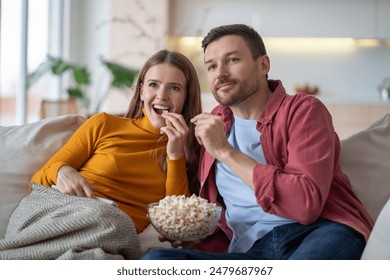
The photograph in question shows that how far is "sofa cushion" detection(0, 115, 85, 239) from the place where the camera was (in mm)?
2344

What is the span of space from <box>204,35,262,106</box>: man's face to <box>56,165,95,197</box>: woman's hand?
53 centimetres

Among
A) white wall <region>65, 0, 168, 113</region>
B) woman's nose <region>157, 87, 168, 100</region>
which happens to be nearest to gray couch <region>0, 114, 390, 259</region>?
woman's nose <region>157, 87, 168, 100</region>

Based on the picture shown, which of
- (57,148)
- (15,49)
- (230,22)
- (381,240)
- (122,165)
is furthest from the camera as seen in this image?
(230,22)

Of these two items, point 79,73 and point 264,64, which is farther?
point 79,73

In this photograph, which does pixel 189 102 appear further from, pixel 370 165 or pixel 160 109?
pixel 370 165

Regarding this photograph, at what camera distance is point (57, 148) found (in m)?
2.44

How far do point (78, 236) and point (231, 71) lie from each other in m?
0.73

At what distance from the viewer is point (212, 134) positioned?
1956mm

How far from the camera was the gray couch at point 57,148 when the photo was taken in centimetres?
223

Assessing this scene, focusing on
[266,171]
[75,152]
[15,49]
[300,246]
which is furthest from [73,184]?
[15,49]

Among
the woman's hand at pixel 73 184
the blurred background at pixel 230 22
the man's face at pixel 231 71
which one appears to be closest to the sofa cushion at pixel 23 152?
the woman's hand at pixel 73 184
